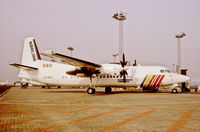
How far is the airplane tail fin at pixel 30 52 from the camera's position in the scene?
32.8 metres

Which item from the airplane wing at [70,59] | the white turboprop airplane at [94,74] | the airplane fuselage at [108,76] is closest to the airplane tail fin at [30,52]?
the white turboprop airplane at [94,74]

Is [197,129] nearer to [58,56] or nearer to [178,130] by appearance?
[178,130]

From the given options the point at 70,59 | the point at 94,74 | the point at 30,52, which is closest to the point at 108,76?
the point at 94,74

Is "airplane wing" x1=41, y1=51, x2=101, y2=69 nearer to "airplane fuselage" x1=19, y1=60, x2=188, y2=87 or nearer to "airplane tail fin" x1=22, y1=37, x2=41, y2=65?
"airplane fuselage" x1=19, y1=60, x2=188, y2=87

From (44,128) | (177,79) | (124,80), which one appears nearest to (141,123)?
(44,128)

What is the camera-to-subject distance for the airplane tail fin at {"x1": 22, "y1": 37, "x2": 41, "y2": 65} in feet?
108

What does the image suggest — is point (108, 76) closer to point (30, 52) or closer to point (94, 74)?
point (94, 74)

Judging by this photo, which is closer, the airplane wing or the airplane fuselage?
the airplane wing

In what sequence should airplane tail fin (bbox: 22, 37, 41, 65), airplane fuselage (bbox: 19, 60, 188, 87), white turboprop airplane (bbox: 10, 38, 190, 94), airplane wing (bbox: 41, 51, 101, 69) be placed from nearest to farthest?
airplane wing (bbox: 41, 51, 101, 69)
white turboprop airplane (bbox: 10, 38, 190, 94)
airplane fuselage (bbox: 19, 60, 188, 87)
airplane tail fin (bbox: 22, 37, 41, 65)

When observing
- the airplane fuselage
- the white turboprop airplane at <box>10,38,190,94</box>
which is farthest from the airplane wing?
the airplane fuselage

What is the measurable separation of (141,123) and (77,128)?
2.70 metres

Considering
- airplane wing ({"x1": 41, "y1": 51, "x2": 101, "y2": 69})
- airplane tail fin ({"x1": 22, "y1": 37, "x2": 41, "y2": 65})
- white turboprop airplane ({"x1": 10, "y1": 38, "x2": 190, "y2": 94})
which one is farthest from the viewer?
airplane tail fin ({"x1": 22, "y1": 37, "x2": 41, "y2": 65})

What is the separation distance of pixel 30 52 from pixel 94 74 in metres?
12.9

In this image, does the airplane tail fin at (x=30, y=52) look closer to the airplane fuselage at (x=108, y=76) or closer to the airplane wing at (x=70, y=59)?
the airplane fuselage at (x=108, y=76)
